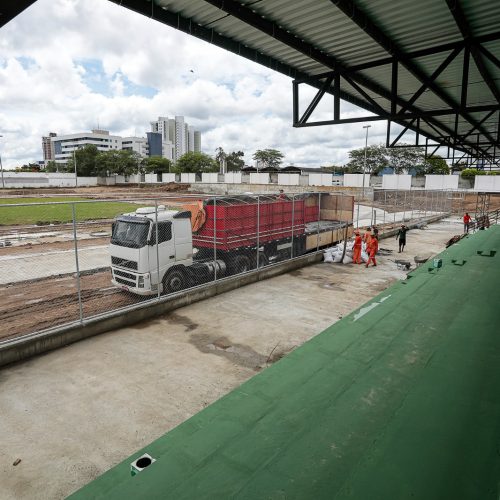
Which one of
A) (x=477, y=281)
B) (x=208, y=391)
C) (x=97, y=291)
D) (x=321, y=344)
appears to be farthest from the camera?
(x=97, y=291)

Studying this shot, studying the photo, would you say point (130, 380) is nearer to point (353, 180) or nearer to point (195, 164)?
point (353, 180)

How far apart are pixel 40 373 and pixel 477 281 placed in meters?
7.98

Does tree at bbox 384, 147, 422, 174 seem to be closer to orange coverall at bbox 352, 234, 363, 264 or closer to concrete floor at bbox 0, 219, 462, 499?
orange coverall at bbox 352, 234, 363, 264

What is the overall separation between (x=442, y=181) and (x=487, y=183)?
4.97m

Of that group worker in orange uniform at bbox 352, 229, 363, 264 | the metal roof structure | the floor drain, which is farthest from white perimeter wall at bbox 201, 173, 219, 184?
the floor drain

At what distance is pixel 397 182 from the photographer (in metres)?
49.4

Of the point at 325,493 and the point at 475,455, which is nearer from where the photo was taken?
the point at 325,493

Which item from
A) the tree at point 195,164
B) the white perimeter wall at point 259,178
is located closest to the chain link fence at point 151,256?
the white perimeter wall at point 259,178

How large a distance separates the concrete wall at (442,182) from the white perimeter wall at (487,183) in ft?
7.67

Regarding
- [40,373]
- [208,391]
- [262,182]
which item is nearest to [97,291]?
[40,373]

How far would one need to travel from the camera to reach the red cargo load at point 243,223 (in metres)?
11.6

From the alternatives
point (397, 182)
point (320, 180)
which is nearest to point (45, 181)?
point (320, 180)

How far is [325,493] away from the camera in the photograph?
79.3 inches

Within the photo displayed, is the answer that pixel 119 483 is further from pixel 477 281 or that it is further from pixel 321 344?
pixel 477 281
